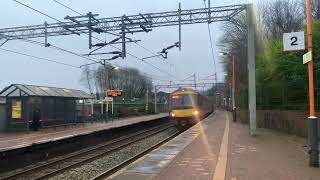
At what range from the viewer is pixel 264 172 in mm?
12484

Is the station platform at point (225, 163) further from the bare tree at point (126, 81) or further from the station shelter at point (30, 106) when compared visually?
the bare tree at point (126, 81)

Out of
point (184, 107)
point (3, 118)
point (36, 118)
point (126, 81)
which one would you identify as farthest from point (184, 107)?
point (126, 81)

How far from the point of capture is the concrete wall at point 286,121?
22.9m

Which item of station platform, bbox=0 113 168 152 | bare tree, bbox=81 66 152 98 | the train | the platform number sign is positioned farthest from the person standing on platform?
bare tree, bbox=81 66 152 98

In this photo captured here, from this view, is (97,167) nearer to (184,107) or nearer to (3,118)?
(3,118)

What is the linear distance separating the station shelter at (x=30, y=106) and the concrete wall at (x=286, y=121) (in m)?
15.7

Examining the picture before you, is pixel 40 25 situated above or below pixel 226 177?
above

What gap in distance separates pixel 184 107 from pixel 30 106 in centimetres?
1203

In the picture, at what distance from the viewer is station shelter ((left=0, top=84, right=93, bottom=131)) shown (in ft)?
117

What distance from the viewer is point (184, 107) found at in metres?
40.9

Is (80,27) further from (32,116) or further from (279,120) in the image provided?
(279,120)

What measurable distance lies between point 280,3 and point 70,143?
4343 cm

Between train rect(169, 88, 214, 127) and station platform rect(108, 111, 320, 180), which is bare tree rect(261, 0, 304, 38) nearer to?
train rect(169, 88, 214, 127)

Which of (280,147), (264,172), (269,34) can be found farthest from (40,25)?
(269,34)
